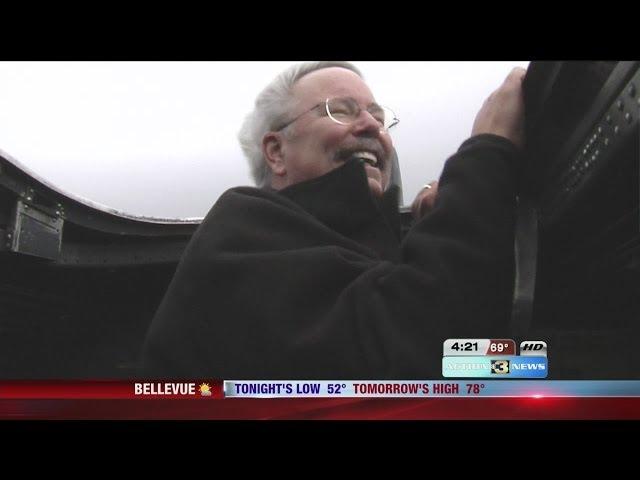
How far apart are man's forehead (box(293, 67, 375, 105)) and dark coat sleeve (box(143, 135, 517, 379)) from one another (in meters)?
0.34

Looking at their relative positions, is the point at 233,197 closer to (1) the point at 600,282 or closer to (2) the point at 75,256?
(2) the point at 75,256

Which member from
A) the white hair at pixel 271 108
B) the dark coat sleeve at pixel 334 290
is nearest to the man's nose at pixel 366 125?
the white hair at pixel 271 108

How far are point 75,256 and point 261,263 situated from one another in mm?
594

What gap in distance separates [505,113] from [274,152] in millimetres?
634

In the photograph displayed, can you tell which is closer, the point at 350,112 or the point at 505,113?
the point at 505,113

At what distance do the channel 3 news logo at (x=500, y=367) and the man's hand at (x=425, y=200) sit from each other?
464 millimetres

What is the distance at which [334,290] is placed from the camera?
149cm

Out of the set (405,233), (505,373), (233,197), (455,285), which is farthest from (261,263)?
(505,373)

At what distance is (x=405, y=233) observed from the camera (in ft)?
5.06

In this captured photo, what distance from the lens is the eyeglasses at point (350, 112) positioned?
1688mm

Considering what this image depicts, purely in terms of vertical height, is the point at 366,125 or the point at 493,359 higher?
the point at 366,125

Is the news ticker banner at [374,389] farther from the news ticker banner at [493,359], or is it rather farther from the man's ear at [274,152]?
the man's ear at [274,152]

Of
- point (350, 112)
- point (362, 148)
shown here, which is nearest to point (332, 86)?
point (350, 112)

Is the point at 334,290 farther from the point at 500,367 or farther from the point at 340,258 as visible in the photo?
the point at 500,367
